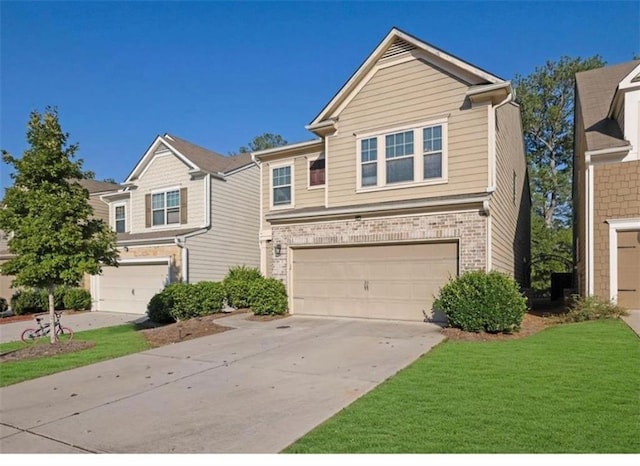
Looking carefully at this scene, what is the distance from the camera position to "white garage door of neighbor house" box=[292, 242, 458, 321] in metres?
11.6

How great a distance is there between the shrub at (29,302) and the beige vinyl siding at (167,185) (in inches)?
197

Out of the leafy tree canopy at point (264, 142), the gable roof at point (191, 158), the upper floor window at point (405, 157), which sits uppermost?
the leafy tree canopy at point (264, 142)

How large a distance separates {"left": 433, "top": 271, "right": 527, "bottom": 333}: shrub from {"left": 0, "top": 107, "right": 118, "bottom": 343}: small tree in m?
8.50

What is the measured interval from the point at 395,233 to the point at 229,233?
9.97 metres

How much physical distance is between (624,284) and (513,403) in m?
9.15

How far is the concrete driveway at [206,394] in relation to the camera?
4527 mm

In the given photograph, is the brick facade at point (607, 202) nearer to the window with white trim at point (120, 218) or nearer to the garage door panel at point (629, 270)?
the garage door panel at point (629, 270)

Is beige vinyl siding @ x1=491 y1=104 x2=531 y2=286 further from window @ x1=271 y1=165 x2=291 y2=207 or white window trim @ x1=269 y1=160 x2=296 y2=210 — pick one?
window @ x1=271 y1=165 x2=291 y2=207

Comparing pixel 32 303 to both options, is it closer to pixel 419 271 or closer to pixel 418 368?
pixel 419 271

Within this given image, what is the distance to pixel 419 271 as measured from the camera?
38.7ft

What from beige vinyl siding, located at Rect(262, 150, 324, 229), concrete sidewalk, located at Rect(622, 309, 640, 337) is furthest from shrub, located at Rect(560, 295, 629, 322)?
beige vinyl siding, located at Rect(262, 150, 324, 229)

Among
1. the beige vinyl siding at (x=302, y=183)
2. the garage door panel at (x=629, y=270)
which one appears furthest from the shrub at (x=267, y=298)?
the garage door panel at (x=629, y=270)

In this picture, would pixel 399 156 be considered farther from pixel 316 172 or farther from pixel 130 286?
pixel 130 286
